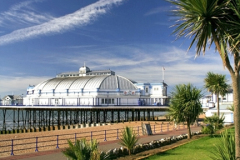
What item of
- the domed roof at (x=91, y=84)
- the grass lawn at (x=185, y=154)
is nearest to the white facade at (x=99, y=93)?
the domed roof at (x=91, y=84)

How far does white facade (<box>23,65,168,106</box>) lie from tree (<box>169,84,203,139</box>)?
38.4 meters

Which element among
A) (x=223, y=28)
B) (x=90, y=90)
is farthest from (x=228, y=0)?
(x=90, y=90)

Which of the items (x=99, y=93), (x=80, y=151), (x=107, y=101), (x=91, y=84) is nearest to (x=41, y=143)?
(x=80, y=151)

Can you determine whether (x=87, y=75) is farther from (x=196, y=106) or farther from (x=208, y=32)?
(x=208, y=32)

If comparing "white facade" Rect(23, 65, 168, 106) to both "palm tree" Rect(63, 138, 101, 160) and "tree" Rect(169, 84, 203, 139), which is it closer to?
"tree" Rect(169, 84, 203, 139)

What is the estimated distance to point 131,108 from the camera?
2143 inches

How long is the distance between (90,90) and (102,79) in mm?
4258

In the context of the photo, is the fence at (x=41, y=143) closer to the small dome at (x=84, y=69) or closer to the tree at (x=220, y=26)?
the tree at (x=220, y=26)

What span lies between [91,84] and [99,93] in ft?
13.8

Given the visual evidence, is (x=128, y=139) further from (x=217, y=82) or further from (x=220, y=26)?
(x=217, y=82)

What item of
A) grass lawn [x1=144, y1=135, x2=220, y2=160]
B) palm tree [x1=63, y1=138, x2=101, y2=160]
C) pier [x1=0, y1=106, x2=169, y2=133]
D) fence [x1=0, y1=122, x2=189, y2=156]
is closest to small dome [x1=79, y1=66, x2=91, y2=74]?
pier [x1=0, y1=106, x2=169, y2=133]

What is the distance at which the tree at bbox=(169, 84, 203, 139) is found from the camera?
749 inches

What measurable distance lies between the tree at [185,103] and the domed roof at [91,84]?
40.0m

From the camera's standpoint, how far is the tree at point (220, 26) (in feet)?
23.5
